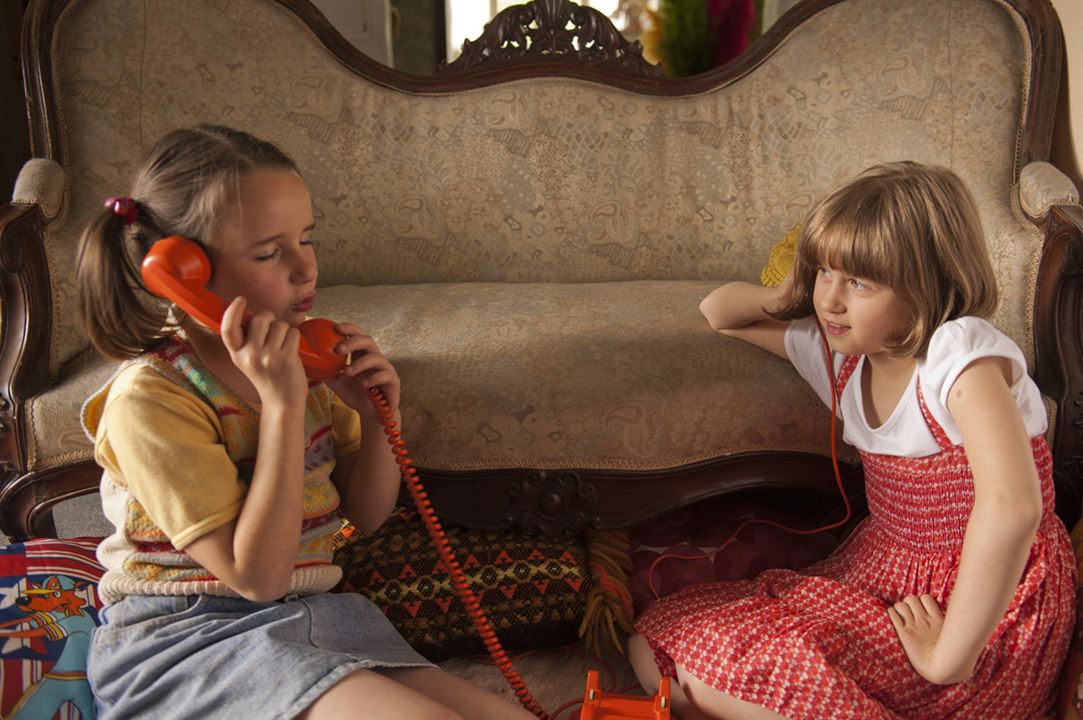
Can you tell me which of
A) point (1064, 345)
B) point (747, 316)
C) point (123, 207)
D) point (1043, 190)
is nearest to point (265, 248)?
point (123, 207)

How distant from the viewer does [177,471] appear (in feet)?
3.34

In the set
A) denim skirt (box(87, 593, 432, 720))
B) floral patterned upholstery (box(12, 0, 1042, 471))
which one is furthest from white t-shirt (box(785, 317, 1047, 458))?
denim skirt (box(87, 593, 432, 720))

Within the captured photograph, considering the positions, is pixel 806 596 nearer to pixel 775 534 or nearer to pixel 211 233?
pixel 775 534

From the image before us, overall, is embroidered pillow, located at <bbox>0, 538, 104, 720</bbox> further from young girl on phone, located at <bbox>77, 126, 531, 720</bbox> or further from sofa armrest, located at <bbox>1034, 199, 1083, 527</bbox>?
sofa armrest, located at <bbox>1034, 199, 1083, 527</bbox>

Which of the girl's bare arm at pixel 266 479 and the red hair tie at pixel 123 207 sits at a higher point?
the red hair tie at pixel 123 207

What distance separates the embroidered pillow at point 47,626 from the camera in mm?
1174

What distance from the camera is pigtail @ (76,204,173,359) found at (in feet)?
3.53

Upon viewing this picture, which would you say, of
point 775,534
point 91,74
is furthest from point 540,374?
point 91,74

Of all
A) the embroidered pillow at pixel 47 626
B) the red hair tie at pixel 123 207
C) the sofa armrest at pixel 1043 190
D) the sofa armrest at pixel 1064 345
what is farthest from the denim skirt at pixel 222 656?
the sofa armrest at pixel 1043 190

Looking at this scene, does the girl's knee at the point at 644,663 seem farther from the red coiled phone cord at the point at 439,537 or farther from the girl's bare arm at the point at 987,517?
the girl's bare arm at the point at 987,517

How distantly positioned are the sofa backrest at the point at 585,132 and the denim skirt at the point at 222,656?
130cm

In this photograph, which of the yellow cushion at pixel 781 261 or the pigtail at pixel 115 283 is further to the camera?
the yellow cushion at pixel 781 261

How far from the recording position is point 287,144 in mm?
2230

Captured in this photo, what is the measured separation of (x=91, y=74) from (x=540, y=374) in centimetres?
130
